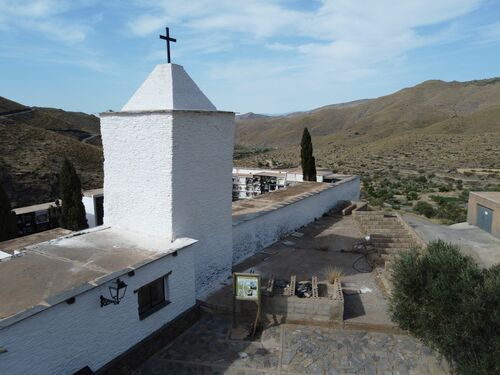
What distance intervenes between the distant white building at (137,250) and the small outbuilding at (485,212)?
1263 cm

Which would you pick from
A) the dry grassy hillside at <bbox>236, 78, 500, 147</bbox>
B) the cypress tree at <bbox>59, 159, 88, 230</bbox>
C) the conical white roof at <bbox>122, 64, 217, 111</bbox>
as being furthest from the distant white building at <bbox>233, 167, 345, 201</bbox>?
the dry grassy hillside at <bbox>236, 78, 500, 147</bbox>

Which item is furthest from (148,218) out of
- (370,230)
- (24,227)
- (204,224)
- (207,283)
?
(24,227)

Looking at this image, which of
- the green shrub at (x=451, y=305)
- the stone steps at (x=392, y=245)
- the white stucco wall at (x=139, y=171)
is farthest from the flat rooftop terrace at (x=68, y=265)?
the stone steps at (x=392, y=245)

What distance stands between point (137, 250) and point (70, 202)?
1240 cm

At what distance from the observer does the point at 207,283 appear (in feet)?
36.8

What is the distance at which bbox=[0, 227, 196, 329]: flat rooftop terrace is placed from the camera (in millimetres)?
6887

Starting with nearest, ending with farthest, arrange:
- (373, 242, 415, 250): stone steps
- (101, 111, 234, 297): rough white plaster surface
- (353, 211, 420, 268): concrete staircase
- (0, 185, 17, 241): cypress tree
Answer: (101, 111, 234, 297): rough white plaster surface, (353, 211, 420, 268): concrete staircase, (373, 242, 415, 250): stone steps, (0, 185, 17, 241): cypress tree

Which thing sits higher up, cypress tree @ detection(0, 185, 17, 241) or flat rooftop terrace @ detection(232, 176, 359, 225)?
flat rooftop terrace @ detection(232, 176, 359, 225)

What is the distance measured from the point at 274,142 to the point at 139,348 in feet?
451

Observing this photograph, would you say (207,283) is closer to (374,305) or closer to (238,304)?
(238,304)

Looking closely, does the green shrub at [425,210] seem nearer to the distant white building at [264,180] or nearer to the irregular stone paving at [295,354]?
the distant white building at [264,180]

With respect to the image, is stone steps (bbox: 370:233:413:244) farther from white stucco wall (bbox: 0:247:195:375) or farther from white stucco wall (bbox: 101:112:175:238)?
white stucco wall (bbox: 101:112:175:238)

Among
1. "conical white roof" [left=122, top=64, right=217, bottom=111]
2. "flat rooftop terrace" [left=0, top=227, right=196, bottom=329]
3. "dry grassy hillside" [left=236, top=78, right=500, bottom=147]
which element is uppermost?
"dry grassy hillside" [left=236, top=78, right=500, bottom=147]

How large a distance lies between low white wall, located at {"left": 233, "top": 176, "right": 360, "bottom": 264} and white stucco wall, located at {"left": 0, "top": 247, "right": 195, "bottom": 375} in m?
4.06
